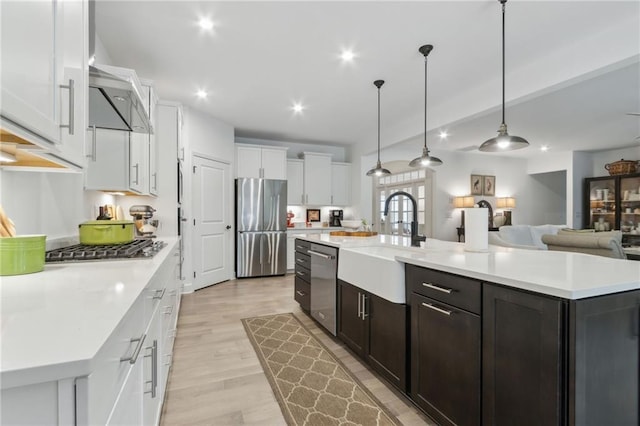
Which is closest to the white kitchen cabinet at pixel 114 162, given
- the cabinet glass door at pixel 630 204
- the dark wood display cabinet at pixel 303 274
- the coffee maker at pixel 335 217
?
the dark wood display cabinet at pixel 303 274

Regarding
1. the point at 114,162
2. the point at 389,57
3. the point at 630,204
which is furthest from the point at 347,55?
the point at 630,204

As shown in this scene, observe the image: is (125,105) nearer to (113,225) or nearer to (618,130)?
(113,225)

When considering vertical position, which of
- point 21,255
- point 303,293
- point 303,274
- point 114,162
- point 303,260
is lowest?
point 303,293

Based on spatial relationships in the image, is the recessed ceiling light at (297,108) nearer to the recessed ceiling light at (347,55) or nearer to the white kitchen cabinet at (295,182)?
the recessed ceiling light at (347,55)

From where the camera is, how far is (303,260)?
3264 millimetres

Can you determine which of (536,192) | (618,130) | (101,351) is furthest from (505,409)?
(536,192)

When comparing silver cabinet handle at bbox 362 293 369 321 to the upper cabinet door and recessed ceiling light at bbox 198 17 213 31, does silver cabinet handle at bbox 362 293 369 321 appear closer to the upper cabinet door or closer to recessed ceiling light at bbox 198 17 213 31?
the upper cabinet door

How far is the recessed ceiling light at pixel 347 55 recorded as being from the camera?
2.79 m

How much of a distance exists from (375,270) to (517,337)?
924mm

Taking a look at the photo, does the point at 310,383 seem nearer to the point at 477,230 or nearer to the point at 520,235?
the point at 477,230

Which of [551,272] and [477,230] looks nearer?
[551,272]

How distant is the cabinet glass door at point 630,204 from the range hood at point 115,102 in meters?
8.77

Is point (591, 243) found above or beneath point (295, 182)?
beneath

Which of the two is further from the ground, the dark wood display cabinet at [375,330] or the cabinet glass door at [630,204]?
the cabinet glass door at [630,204]
